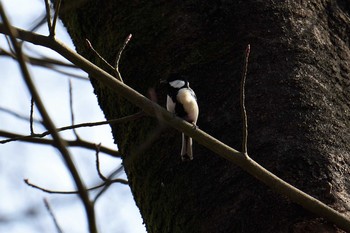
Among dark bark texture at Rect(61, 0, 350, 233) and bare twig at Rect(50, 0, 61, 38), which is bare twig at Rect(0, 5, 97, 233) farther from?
dark bark texture at Rect(61, 0, 350, 233)

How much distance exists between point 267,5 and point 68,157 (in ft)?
5.27

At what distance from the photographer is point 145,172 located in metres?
2.77

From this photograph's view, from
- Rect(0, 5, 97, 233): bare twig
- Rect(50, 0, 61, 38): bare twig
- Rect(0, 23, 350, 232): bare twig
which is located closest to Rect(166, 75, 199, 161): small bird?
Rect(0, 23, 350, 232): bare twig

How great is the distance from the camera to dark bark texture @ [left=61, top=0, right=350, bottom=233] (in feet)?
8.02

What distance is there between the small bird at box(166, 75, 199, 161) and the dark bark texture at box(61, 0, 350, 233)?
3cm

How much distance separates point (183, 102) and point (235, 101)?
49 cm

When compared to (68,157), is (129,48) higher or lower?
lower

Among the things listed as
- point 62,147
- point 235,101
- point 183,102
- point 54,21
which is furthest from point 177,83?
point 62,147

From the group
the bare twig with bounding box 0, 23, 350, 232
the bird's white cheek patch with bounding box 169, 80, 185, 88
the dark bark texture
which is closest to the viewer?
the bare twig with bounding box 0, 23, 350, 232

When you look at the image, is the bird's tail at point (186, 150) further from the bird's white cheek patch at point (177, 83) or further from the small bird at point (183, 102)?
the bird's white cheek patch at point (177, 83)

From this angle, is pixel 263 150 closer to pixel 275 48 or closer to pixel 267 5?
pixel 275 48

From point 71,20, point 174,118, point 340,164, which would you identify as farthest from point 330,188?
point 71,20

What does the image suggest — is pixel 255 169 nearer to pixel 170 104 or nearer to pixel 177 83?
pixel 177 83

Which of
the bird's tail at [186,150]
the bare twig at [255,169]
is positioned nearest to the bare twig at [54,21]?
the bare twig at [255,169]
